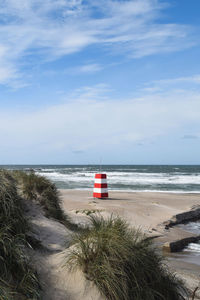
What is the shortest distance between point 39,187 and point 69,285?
13.1 ft

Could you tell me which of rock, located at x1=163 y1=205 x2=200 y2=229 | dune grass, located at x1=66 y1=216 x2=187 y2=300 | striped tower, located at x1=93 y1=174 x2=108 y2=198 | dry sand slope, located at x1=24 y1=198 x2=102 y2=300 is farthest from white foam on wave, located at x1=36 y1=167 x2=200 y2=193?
dune grass, located at x1=66 y1=216 x2=187 y2=300

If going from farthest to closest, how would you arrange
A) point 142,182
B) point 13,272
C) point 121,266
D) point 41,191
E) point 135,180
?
point 135,180, point 142,182, point 41,191, point 121,266, point 13,272

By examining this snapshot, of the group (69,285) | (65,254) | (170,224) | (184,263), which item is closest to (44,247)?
(65,254)

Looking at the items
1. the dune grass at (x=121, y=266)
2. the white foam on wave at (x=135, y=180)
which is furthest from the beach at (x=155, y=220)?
the white foam on wave at (x=135, y=180)

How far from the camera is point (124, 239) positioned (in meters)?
4.15

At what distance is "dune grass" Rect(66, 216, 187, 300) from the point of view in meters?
3.72

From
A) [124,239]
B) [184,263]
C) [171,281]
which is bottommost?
[184,263]

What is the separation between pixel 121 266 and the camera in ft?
12.4

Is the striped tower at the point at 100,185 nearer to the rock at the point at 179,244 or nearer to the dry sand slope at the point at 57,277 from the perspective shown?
the rock at the point at 179,244

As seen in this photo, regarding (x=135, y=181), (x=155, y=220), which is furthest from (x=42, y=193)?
(x=135, y=181)

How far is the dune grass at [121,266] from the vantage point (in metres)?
3.72

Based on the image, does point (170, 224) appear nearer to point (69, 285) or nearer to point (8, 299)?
point (69, 285)

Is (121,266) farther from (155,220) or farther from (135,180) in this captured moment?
(135,180)

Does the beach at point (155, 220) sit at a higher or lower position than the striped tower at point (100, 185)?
lower
